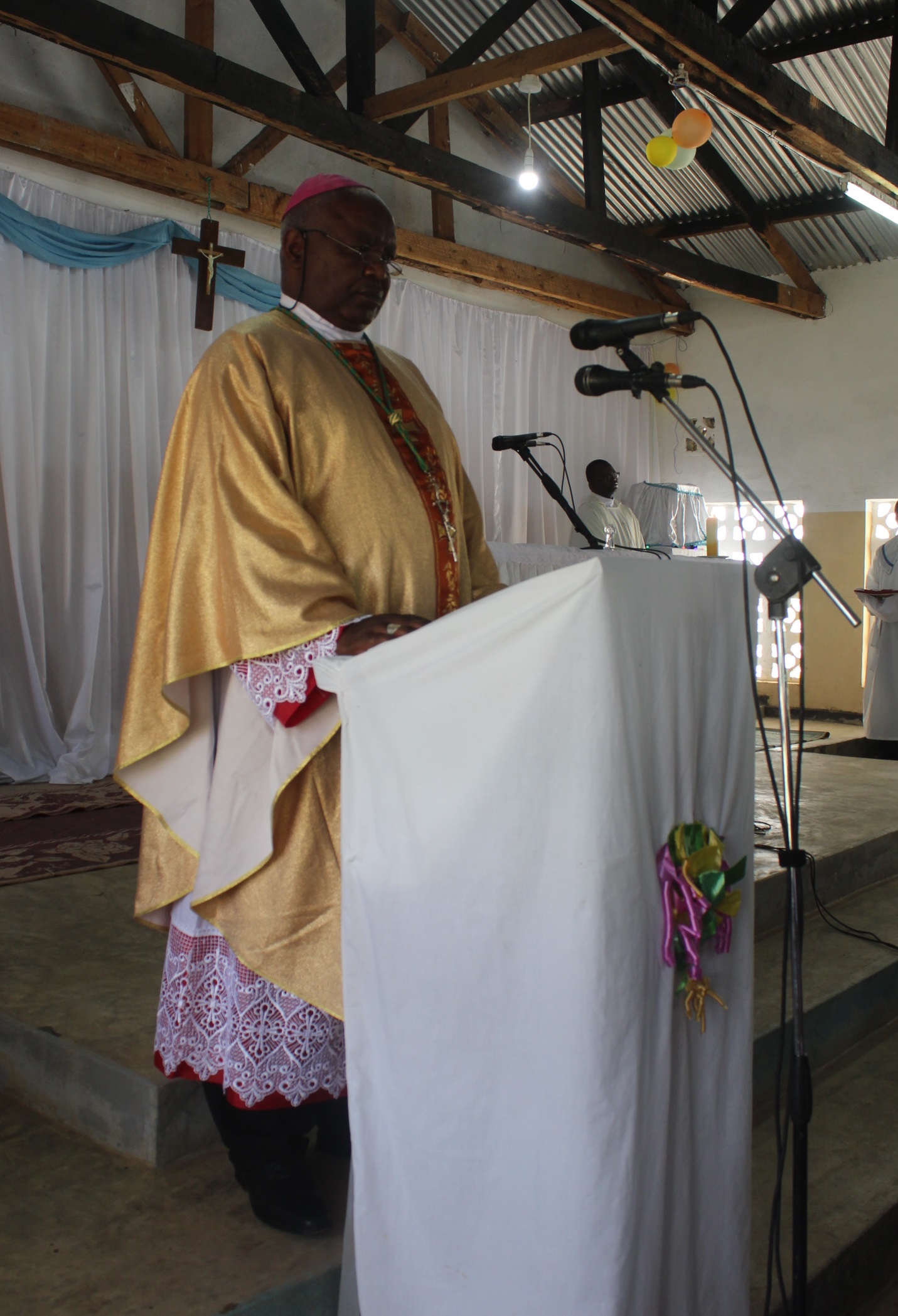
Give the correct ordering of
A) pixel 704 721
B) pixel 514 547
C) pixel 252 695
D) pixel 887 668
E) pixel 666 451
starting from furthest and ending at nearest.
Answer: pixel 666 451 < pixel 887 668 < pixel 514 547 < pixel 252 695 < pixel 704 721

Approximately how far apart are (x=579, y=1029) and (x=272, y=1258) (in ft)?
2.40

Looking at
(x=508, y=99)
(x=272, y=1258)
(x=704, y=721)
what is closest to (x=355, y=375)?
(x=704, y=721)

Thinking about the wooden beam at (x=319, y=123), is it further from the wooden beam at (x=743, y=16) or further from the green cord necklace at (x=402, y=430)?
the green cord necklace at (x=402, y=430)

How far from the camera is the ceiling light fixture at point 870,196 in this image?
539cm

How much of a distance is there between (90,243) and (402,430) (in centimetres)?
407

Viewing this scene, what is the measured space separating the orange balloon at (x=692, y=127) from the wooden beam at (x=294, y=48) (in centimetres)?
157

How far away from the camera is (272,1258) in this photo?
1.51 meters

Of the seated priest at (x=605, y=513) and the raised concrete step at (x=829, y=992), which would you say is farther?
the seated priest at (x=605, y=513)

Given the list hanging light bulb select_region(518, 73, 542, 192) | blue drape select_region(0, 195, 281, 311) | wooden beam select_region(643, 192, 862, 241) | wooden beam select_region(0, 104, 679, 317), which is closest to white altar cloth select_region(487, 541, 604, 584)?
wooden beam select_region(0, 104, 679, 317)

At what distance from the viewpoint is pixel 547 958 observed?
3.65 feet

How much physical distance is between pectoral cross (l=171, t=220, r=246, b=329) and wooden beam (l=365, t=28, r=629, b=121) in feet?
3.05

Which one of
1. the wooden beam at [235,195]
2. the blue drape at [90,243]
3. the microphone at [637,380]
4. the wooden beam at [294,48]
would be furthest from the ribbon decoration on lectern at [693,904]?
the wooden beam at [294,48]

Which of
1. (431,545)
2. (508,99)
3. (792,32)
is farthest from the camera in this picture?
(508,99)

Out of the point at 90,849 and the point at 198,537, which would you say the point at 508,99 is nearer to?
the point at 90,849
